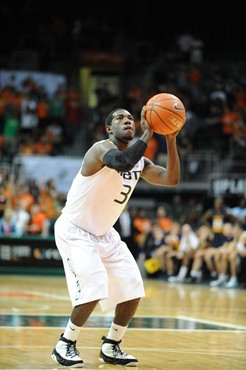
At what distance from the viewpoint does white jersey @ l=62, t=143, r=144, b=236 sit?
311 inches

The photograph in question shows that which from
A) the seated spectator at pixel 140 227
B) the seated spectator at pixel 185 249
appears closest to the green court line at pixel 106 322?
the seated spectator at pixel 185 249

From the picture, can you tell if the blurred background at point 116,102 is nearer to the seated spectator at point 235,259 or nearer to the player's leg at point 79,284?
the seated spectator at point 235,259

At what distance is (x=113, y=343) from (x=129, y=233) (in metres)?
14.1

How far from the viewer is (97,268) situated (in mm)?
7789

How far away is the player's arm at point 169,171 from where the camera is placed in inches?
313

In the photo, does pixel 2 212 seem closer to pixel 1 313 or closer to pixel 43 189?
pixel 43 189

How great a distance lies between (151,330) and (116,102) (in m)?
19.4

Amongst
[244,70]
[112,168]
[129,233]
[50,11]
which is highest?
[50,11]

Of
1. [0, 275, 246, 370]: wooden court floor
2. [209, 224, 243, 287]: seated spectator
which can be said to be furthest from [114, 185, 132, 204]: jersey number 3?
[209, 224, 243, 287]: seated spectator

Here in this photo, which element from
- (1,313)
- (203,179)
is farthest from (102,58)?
(1,313)

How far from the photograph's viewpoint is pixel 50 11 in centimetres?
3328

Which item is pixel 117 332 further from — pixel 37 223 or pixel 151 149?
pixel 151 149

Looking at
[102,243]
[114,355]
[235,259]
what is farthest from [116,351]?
[235,259]

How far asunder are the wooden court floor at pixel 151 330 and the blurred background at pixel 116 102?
5076 millimetres
